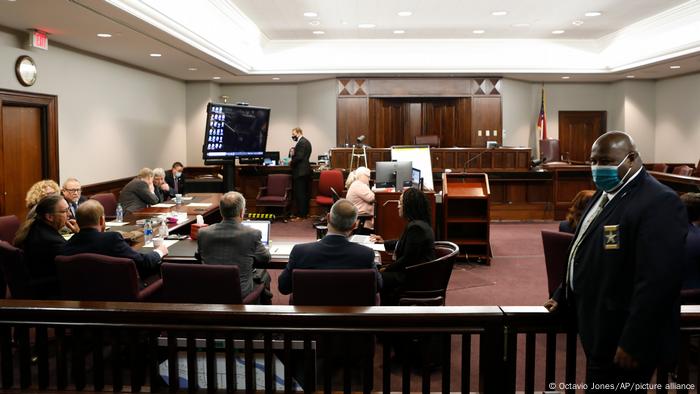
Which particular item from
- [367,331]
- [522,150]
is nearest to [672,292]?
[367,331]

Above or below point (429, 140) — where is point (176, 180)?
below

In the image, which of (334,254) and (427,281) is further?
(427,281)

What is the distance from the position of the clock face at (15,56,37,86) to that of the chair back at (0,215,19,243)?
2.43 m

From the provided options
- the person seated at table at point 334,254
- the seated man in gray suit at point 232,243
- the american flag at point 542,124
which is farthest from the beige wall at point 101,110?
the american flag at point 542,124

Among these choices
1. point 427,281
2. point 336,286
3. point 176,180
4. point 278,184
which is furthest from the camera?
point 278,184

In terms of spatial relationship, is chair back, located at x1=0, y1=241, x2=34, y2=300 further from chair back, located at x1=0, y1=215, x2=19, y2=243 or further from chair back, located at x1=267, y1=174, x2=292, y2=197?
chair back, located at x1=267, y1=174, x2=292, y2=197

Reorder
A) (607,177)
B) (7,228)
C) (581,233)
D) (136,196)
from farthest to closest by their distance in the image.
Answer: (136,196)
(7,228)
(581,233)
(607,177)

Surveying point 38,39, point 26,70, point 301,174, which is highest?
point 38,39

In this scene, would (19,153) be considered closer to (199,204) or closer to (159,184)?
(159,184)

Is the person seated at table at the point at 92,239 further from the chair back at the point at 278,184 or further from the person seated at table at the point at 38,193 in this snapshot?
the chair back at the point at 278,184

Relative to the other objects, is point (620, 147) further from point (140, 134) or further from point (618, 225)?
point (140, 134)

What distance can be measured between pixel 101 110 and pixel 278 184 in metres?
3.15

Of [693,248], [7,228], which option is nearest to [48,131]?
[7,228]

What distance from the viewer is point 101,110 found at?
895cm
